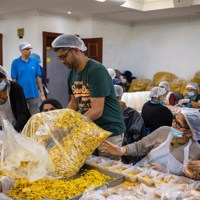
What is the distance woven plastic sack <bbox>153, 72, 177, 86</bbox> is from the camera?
22.4 ft

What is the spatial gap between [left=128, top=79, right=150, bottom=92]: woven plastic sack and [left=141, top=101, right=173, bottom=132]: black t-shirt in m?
3.79

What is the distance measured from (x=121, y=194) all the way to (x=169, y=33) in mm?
6403

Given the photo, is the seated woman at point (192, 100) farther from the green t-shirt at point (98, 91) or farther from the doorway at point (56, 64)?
the green t-shirt at point (98, 91)

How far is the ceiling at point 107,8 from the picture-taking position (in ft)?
16.6

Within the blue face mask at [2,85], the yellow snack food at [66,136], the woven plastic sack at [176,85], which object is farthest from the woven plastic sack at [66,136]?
the woven plastic sack at [176,85]

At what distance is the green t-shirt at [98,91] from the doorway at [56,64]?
4174mm

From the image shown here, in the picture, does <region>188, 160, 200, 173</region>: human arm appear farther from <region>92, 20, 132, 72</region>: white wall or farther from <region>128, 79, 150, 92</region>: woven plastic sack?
<region>128, 79, 150, 92</region>: woven plastic sack

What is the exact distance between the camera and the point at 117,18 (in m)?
6.77

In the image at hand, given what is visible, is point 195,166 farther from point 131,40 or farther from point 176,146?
point 131,40

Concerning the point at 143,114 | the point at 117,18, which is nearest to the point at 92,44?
the point at 117,18

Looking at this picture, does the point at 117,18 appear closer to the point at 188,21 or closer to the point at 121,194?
the point at 188,21

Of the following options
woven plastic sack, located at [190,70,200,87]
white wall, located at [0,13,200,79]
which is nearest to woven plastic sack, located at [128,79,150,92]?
white wall, located at [0,13,200,79]

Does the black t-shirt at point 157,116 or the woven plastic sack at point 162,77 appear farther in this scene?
the woven plastic sack at point 162,77

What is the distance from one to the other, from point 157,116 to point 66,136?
181 cm
